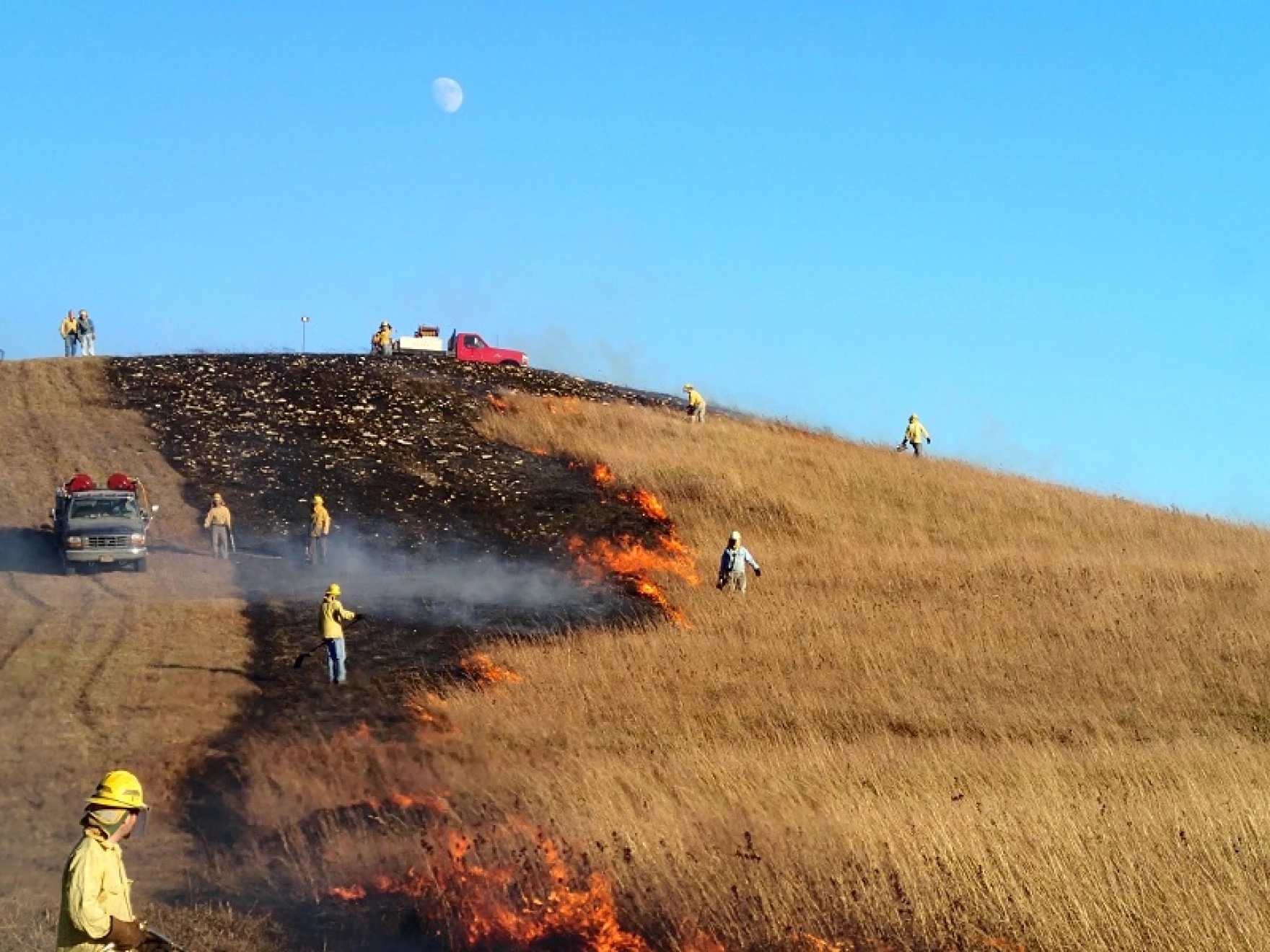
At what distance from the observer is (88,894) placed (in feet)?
26.6

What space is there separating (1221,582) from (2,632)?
2602 cm

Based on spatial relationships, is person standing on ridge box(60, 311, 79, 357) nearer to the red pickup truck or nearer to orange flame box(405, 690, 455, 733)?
the red pickup truck

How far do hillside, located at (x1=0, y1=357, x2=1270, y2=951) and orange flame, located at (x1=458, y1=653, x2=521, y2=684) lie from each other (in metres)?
0.12

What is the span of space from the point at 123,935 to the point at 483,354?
53.6 meters

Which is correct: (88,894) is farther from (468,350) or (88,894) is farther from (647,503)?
(468,350)

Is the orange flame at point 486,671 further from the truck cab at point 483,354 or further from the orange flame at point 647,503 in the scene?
the truck cab at point 483,354

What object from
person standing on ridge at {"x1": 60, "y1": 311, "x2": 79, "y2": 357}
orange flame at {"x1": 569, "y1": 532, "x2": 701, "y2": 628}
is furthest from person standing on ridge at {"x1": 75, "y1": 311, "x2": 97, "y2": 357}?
orange flame at {"x1": 569, "y1": 532, "x2": 701, "y2": 628}

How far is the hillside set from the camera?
42.6 feet

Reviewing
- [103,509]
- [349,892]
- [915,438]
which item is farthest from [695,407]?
[349,892]

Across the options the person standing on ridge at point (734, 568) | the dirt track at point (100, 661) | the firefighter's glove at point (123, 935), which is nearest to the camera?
the firefighter's glove at point (123, 935)

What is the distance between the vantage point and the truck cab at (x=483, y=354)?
200 feet

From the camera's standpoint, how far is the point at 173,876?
46.1 feet

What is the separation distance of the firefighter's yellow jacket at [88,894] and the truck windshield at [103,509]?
84.0ft

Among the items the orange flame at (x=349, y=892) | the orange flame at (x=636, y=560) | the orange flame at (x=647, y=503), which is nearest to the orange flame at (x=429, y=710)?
the orange flame at (x=349, y=892)
